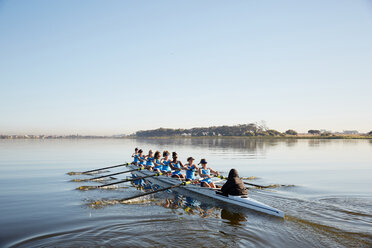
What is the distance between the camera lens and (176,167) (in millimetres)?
16188

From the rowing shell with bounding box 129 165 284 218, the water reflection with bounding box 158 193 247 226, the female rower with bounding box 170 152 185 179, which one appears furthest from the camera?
the female rower with bounding box 170 152 185 179

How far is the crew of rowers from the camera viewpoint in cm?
1308

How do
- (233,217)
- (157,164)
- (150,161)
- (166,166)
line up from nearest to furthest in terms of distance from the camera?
(233,217) → (166,166) → (157,164) → (150,161)

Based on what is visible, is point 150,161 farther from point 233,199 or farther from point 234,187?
point 233,199

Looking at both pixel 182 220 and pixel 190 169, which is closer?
pixel 182 220

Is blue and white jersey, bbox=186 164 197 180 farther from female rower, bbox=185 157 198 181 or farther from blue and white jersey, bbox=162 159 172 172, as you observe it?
blue and white jersey, bbox=162 159 172 172

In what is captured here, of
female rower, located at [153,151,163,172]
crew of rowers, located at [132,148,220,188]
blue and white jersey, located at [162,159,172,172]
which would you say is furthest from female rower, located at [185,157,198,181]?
female rower, located at [153,151,163,172]

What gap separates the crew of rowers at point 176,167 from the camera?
13.1m

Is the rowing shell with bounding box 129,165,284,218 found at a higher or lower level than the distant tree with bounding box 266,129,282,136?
lower

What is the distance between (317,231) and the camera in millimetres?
8070

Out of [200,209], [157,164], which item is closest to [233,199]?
[200,209]

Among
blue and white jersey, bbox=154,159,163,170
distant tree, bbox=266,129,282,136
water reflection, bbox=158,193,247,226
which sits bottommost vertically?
water reflection, bbox=158,193,247,226

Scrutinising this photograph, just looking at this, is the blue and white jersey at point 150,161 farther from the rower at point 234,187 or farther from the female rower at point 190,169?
→ the rower at point 234,187

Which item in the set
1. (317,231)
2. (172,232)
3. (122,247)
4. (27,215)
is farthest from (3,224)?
(317,231)
